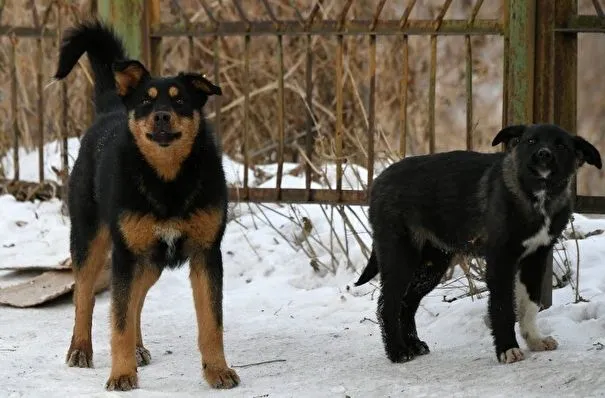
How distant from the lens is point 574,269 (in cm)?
691

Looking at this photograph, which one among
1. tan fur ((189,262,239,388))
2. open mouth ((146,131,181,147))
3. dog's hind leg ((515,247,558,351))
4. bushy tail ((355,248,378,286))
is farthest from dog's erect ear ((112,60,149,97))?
dog's hind leg ((515,247,558,351))

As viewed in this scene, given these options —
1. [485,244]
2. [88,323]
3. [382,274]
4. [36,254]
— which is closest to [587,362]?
[485,244]

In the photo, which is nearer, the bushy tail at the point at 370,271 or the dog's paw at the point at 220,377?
the dog's paw at the point at 220,377

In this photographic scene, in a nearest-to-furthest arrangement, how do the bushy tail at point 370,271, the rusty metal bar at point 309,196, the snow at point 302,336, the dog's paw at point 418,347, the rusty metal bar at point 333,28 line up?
1. the snow at point 302,336
2. the dog's paw at point 418,347
3. the bushy tail at point 370,271
4. the rusty metal bar at point 333,28
5. the rusty metal bar at point 309,196

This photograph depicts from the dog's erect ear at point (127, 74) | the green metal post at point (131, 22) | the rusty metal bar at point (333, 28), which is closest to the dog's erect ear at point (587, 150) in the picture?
the rusty metal bar at point (333, 28)

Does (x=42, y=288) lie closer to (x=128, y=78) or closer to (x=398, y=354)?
(x=128, y=78)

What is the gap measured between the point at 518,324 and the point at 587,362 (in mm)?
812

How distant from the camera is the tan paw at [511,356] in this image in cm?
546

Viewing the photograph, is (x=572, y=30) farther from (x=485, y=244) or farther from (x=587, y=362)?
(x=587, y=362)

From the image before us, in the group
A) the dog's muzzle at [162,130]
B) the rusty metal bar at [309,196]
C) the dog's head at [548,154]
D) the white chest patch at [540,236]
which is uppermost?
the dog's muzzle at [162,130]

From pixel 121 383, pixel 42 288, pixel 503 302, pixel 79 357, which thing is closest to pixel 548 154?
pixel 503 302

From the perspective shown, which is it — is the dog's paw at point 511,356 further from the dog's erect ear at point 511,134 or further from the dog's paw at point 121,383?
the dog's paw at point 121,383

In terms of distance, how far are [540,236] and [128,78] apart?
7.23 ft

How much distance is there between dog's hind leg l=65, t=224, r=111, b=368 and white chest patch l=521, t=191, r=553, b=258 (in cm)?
226
